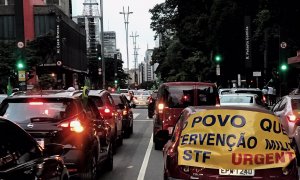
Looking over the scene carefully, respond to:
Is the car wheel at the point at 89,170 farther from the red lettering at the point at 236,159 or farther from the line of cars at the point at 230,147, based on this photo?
the red lettering at the point at 236,159

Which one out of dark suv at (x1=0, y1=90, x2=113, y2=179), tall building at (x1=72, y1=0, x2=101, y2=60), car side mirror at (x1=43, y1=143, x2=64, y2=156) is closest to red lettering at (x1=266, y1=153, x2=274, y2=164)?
car side mirror at (x1=43, y1=143, x2=64, y2=156)

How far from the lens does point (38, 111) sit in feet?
28.7

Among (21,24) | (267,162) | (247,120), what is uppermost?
(21,24)

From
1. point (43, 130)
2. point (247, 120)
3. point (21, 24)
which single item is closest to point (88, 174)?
point (43, 130)

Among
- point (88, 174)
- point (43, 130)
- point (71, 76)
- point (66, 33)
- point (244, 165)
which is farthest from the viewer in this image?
point (71, 76)

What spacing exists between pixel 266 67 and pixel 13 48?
24.1 metres

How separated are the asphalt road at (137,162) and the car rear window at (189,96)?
146cm

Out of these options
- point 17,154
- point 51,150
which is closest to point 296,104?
point 51,150

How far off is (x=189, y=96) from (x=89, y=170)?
20.3 feet

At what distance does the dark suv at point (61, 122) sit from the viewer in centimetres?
840

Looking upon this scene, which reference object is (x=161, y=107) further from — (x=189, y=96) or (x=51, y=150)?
(x=51, y=150)

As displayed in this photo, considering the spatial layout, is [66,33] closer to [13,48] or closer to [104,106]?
[13,48]

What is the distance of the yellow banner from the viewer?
6.49 metres

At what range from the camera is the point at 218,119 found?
6879 mm
